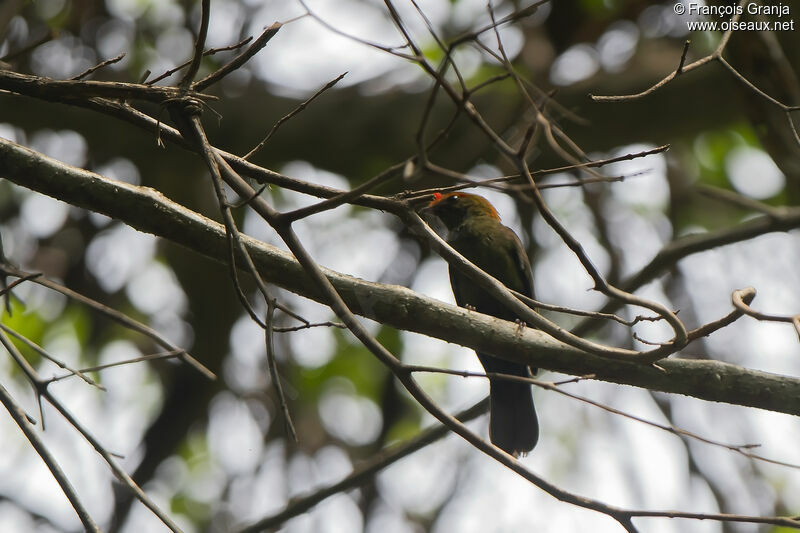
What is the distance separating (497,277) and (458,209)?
1.92 feet

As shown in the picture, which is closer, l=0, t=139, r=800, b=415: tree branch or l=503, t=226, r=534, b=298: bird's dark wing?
l=0, t=139, r=800, b=415: tree branch

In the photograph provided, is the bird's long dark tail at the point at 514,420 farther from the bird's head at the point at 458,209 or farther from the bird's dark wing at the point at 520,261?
the bird's head at the point at 458,209

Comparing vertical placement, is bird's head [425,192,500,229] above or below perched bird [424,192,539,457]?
above

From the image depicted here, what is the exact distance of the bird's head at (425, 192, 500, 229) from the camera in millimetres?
5180

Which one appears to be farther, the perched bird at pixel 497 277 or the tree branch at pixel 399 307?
the perched bird at pixel 497 277

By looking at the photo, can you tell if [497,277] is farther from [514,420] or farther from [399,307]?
[399,307]

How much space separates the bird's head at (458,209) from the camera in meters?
5.18

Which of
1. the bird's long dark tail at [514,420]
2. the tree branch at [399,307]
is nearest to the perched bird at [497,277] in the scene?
the bird's long dark tail at [514,420]

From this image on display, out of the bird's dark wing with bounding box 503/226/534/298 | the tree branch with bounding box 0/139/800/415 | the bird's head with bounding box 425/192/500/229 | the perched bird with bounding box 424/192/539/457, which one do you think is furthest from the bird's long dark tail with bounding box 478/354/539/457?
the tree branch with bounding box 0/139/800/415

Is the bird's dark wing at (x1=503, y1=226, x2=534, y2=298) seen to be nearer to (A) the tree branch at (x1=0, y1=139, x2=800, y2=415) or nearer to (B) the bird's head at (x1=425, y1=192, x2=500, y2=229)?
(B) the bird's head at (x1=425, y1=192, x2=500, y2=229)

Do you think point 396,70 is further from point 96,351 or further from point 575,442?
point 575,442

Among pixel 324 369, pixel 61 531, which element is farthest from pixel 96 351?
pixel 324 369

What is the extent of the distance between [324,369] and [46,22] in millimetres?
3532

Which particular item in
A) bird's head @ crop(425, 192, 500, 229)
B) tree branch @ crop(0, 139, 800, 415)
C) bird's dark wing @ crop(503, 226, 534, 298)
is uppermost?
bird's head @ crop(425, 192, 500, 229)
